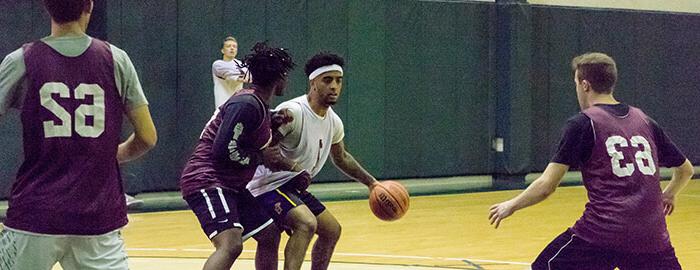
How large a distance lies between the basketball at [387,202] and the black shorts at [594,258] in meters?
1.89

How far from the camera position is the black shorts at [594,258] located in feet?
17.1

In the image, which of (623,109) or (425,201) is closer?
(623,109)

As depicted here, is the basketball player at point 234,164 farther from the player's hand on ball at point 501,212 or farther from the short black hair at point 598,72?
the short black hair at point 598,72

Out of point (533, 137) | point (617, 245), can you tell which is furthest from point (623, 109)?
point (533, 137)

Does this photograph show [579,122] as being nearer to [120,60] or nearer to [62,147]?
[120,60]

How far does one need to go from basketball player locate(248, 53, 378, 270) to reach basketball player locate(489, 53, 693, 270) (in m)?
1.51

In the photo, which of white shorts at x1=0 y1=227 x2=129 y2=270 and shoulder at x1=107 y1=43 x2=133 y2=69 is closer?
white shorts at x1=0 y1=227 x2=129 y2=270

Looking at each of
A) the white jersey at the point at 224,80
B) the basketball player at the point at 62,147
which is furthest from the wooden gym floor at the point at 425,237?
the basketball player at the point at 62,147

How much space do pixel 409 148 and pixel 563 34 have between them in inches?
113

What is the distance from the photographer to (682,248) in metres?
9.88

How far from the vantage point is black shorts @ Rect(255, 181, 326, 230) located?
21.4 ft

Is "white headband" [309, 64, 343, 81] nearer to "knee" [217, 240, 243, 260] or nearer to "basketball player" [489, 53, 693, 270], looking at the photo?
"knee" [217, 240, 243, 260]

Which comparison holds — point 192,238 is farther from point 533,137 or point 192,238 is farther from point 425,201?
point 533,137

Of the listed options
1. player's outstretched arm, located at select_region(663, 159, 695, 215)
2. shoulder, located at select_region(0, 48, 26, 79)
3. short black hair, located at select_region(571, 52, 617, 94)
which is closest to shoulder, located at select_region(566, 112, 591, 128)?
short black hair, located at select_region(571, 52, 617, 94)
